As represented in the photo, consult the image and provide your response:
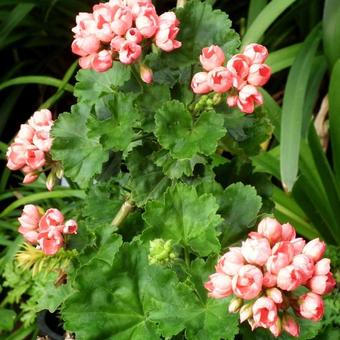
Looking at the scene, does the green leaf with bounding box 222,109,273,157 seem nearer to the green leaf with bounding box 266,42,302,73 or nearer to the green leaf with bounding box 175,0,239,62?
the green leaf with bounding box 175,0,239,62

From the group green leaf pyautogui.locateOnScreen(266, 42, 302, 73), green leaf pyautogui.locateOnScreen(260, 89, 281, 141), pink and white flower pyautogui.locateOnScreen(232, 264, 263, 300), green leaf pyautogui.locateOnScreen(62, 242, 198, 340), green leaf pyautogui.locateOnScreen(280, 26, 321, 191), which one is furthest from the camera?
green leaf pyautogui.locateOnScreen(266, 42, 302, 73)

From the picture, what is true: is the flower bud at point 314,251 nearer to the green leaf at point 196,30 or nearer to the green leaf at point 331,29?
the green leaf at point 196,30

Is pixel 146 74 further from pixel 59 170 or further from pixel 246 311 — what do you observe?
pixel 246 311

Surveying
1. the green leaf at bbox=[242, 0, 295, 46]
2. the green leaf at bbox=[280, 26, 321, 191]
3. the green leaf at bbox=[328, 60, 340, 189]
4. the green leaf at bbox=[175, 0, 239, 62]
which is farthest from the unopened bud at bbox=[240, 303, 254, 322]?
the green leaf at bbox=[242, 0, 295, 46]

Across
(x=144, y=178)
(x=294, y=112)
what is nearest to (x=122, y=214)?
(x=144, y=178)

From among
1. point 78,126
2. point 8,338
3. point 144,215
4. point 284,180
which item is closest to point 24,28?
point 8,338
